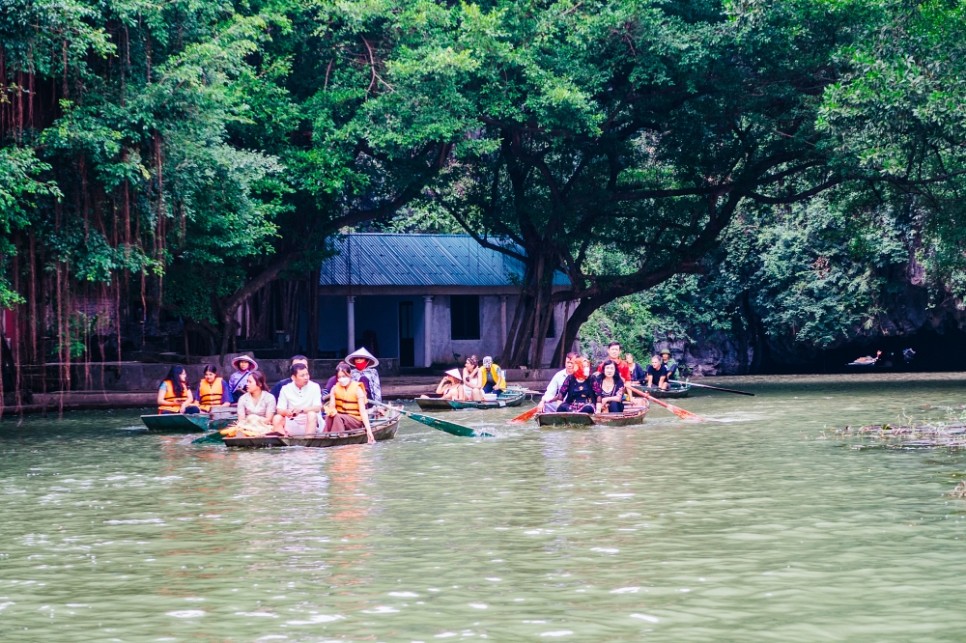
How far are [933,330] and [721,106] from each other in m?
19.6

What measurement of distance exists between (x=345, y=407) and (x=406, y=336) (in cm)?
2346

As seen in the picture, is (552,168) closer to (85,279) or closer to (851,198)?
(851,198)

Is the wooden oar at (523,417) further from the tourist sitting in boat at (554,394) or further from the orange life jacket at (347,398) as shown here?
the orange life jacket at (347,398)

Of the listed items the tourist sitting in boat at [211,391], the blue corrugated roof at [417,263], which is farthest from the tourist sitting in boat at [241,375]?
the blue corrugated roof at [417,263]

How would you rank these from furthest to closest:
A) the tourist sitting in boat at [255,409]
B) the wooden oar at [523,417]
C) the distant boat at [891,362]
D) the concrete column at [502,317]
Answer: the distant boat at [891,362], the concrete column at [502,317], the wooden oar at [523,417], the tourist sitting in boat at [255,409]

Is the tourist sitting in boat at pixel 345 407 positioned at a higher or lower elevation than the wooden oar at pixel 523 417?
higher

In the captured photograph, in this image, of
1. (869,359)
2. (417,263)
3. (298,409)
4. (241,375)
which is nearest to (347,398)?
(298,409)

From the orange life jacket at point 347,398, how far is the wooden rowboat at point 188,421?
9.89 ft

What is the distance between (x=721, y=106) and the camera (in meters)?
29.0

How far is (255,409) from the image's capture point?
17.1 m

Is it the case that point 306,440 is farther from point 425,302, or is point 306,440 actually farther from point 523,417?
point 425,302

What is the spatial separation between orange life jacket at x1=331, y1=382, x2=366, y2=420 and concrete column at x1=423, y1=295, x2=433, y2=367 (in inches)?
847

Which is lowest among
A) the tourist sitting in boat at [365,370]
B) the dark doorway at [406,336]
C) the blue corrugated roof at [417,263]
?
the tourist sitting in boat at [365,370]

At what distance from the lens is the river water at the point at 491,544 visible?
264 inches
